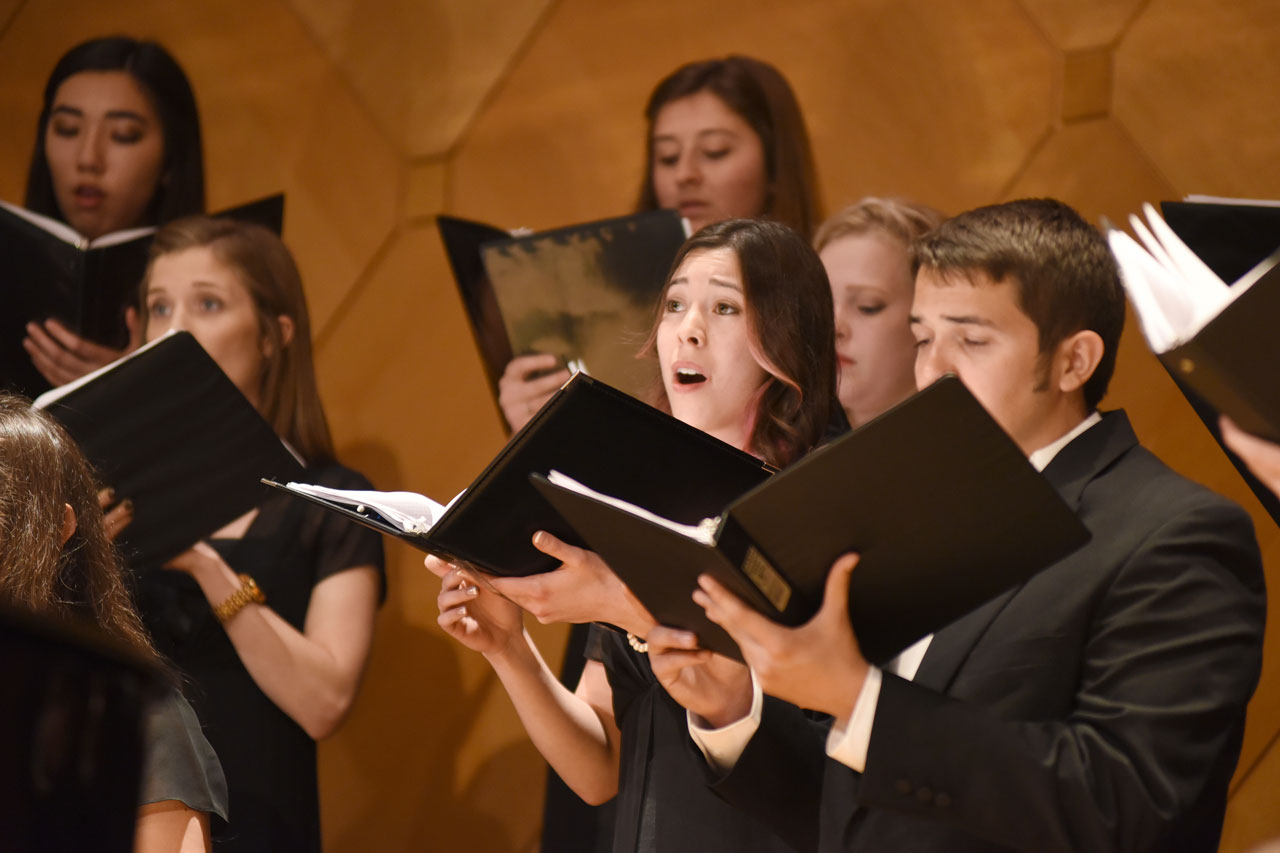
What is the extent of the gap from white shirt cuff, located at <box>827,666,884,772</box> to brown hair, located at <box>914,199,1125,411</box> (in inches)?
20.4

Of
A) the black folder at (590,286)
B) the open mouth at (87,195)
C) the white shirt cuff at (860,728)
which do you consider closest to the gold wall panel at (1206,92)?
the black folder at (590,286)

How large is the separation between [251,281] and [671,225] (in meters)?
1.03

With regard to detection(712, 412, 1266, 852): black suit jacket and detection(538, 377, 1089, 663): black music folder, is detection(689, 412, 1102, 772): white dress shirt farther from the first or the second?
detection(538, 377, 1089, 663): black music folder

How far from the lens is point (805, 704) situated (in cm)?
131

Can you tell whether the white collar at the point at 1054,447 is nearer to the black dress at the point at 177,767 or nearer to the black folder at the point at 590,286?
the black folder at the point at 590,286

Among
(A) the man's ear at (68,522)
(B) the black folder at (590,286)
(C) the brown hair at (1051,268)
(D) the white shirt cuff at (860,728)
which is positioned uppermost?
(B) the black folder at (590,286)

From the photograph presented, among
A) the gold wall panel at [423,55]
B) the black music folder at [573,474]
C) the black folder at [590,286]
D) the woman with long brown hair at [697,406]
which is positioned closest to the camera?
the black music folder at [573,474]

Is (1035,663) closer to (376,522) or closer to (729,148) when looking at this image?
(376,522)

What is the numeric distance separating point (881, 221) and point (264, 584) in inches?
51.5

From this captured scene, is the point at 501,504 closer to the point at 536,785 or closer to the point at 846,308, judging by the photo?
the point at 846,308

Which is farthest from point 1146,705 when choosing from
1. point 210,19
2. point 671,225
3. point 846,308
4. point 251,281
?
point 210,19

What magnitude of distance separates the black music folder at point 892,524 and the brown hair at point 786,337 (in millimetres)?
620

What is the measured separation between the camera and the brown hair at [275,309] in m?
2.81

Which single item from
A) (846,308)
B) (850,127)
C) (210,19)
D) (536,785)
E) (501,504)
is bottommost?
(536,785)
